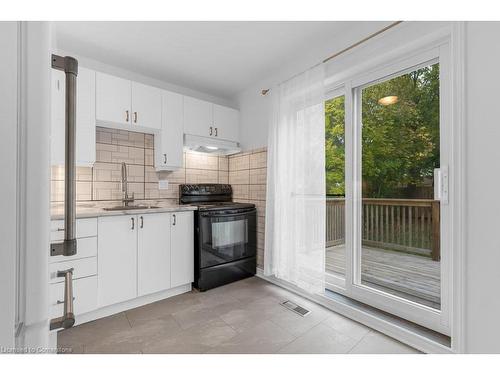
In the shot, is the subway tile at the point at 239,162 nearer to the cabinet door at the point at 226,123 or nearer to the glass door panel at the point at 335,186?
the cabinet door at the point at 226,123

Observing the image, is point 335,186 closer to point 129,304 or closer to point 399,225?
point 399,225

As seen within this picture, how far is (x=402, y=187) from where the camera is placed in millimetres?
1936

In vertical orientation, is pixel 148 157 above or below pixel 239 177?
above

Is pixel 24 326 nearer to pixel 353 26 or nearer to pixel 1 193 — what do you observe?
pixel 1 193

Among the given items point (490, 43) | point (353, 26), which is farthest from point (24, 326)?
point (353, 26)

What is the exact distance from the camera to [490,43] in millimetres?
548

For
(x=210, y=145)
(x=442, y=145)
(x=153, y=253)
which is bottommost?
(x=153, y=253)

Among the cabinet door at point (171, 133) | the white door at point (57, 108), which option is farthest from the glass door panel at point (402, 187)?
the white door at point (57, 108)

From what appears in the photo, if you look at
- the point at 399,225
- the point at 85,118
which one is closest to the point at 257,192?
the point at 399,225

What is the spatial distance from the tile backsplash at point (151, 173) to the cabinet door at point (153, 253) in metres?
0.64

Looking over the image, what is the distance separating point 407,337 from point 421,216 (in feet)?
2.83

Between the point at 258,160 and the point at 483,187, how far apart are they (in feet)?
8.29

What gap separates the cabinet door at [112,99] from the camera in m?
2.27

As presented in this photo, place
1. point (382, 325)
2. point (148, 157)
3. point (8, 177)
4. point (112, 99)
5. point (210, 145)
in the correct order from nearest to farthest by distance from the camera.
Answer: point (8, 177) < point (382, 325) < point (112, 99) < point (148, 157) < point (210, 145)
